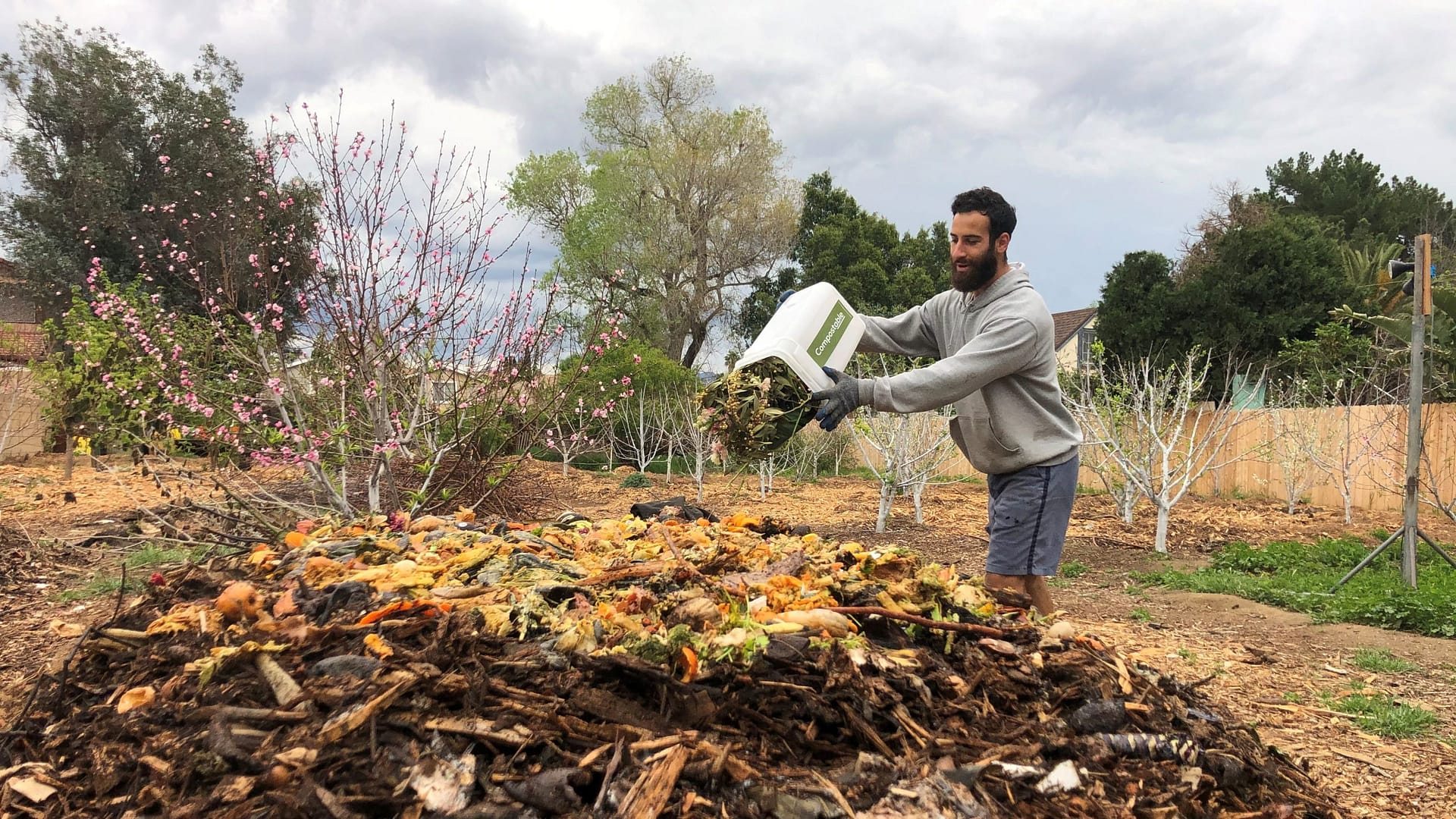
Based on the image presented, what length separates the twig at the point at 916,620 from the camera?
6.49 ft

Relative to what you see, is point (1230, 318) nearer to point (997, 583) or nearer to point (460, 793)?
point (997, 583)

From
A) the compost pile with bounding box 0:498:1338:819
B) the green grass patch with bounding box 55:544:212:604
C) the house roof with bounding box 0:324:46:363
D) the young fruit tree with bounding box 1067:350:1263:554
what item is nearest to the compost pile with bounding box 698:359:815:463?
the compost pile with bounding box 0:498:1338:819

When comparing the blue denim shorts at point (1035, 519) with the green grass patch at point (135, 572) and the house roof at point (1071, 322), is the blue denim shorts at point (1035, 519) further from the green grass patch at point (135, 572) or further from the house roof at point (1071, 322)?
the house roof at point (1071, 322)

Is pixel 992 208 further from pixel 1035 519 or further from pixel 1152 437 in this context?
pixel 1152 437

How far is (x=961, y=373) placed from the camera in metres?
2.48

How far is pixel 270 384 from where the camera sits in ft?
17.2

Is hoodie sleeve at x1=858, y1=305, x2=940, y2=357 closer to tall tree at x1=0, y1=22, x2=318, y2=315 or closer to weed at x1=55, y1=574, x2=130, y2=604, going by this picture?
weed at x1=55, y1=574, x2=130, y2=604

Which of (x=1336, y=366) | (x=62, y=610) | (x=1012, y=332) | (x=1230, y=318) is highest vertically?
(x=1230, y=318)

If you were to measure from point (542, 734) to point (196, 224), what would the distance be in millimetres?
18471

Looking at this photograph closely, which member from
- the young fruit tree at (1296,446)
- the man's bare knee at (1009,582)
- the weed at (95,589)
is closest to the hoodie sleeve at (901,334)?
the man's bare knee at (1009,582)

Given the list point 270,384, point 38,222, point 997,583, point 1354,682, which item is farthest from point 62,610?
point 38,222

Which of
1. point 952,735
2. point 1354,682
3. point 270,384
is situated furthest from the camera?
point 270,384

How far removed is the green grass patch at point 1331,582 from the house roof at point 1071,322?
949 inches

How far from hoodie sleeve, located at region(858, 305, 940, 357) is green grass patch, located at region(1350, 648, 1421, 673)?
3.12 metres
